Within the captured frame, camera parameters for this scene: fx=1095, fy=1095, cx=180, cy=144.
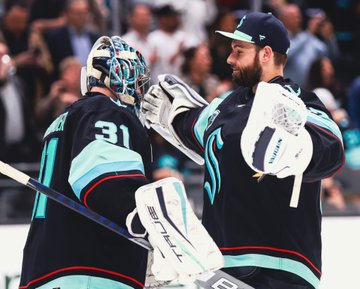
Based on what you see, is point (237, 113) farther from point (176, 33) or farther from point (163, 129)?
point (176, 33)

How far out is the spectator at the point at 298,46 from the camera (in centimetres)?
735

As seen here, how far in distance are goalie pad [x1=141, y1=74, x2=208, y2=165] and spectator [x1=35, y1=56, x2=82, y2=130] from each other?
6.80 ft

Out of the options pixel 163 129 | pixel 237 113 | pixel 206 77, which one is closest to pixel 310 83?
pixel 206 77

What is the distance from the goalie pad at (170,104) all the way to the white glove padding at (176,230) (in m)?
0.97

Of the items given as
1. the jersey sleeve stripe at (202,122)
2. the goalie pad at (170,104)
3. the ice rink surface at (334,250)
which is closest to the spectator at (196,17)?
the ice rink surface at (334,250)

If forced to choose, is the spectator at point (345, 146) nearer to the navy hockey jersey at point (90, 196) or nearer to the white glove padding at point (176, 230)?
the navy hockey jersey at point (90, 196)

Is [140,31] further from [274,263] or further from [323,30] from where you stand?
[274,263]

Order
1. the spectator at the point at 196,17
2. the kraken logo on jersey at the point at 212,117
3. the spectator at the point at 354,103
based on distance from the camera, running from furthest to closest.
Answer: the spectator at the point at 196,17
the spectator at the point at 354,103
the kraken logo on jersey at the point at 212,117

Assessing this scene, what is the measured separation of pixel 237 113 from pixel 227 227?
1.34ft

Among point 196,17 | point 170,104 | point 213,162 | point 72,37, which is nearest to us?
point 213,162

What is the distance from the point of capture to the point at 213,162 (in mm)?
3906

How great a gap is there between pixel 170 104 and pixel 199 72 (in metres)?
2.53

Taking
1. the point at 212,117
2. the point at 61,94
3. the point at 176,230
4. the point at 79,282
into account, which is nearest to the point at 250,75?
the point at 212,117

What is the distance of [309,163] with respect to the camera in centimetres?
354
